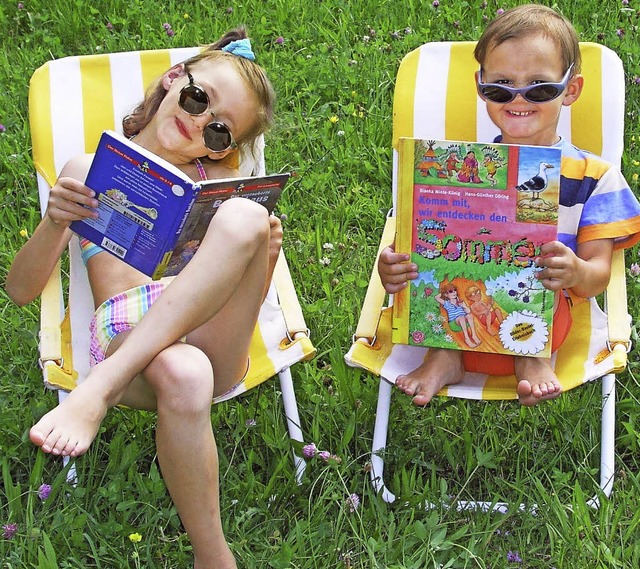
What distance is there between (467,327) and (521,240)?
0.28m

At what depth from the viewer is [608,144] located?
10.5ft

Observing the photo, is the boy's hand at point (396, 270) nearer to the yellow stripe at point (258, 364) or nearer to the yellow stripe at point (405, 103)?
the yellow stripe at point (258, 364)

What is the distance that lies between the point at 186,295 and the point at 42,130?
1.09m

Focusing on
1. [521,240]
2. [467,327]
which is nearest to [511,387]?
[467,327]

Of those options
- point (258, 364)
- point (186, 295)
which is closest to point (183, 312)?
point (186, 295)

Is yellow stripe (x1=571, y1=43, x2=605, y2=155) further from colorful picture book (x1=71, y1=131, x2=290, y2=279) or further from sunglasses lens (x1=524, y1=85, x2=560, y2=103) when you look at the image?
colorful picture book (x1=71, y1=131, x2=290, y2=279)

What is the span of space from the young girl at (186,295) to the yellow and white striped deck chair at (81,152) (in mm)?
113

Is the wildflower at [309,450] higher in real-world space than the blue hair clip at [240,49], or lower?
lower

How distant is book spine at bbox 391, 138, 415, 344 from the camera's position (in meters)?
2.70

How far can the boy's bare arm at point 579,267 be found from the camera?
8.91 ft

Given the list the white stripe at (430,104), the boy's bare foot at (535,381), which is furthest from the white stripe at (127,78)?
the boy's bare foot at (535,381)

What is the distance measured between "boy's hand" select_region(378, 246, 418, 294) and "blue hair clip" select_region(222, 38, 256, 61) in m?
0.68

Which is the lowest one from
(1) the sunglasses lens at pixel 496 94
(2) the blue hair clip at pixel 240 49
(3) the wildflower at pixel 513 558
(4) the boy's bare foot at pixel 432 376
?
(3) the wildflower at pixel 513 558

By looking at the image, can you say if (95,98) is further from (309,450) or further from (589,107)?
(589,107)
